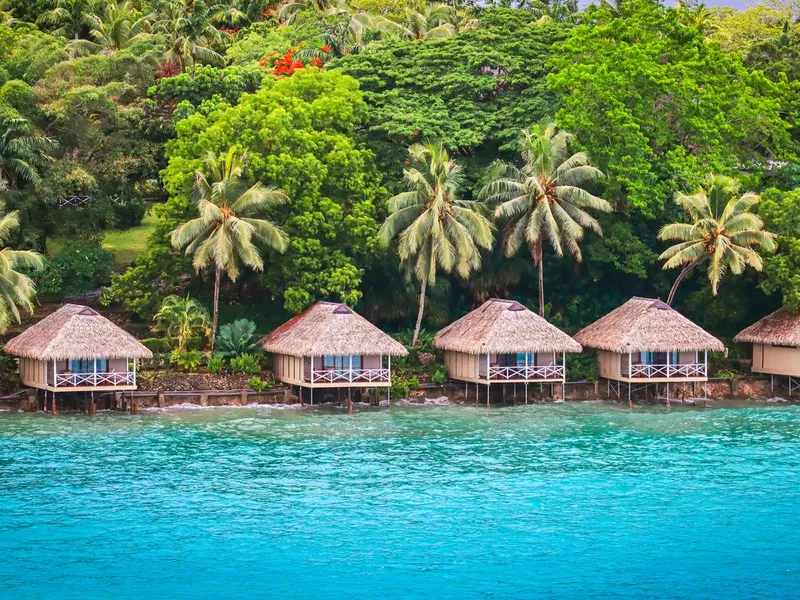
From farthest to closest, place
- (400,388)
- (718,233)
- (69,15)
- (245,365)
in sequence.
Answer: (69,15)
(718,233)
(400,388)
(245,365)

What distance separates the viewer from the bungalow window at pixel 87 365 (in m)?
43.2

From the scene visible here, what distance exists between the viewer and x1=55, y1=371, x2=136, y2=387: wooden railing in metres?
42.4

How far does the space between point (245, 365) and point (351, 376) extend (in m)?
4.18

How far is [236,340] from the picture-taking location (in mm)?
46656

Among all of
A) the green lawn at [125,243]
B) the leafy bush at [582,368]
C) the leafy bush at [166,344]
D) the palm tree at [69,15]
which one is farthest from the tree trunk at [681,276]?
the palm tree at [69,15]

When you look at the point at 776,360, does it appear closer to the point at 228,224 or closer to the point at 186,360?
the point at 228,224

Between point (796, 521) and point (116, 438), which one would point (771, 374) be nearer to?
point (796, 521)

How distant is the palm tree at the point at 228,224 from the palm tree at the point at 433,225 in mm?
4426

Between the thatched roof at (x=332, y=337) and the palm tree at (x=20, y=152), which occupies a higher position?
the palm tree at (x=20, y=152)

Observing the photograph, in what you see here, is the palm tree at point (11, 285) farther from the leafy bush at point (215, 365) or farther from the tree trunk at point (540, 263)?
the tree trunk at point (540, 263)

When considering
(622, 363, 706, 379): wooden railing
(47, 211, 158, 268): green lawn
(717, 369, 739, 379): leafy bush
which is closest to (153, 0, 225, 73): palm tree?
(47, 211, 158, 268): green lawn

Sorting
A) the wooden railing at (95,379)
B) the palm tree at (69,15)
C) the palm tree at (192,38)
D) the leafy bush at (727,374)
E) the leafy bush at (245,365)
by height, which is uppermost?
the palm tree at (69,15)

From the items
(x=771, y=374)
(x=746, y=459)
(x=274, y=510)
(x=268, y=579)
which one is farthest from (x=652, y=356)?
(x=268, y=579)

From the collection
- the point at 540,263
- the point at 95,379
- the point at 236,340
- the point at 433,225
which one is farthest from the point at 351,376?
the point at 540,263
